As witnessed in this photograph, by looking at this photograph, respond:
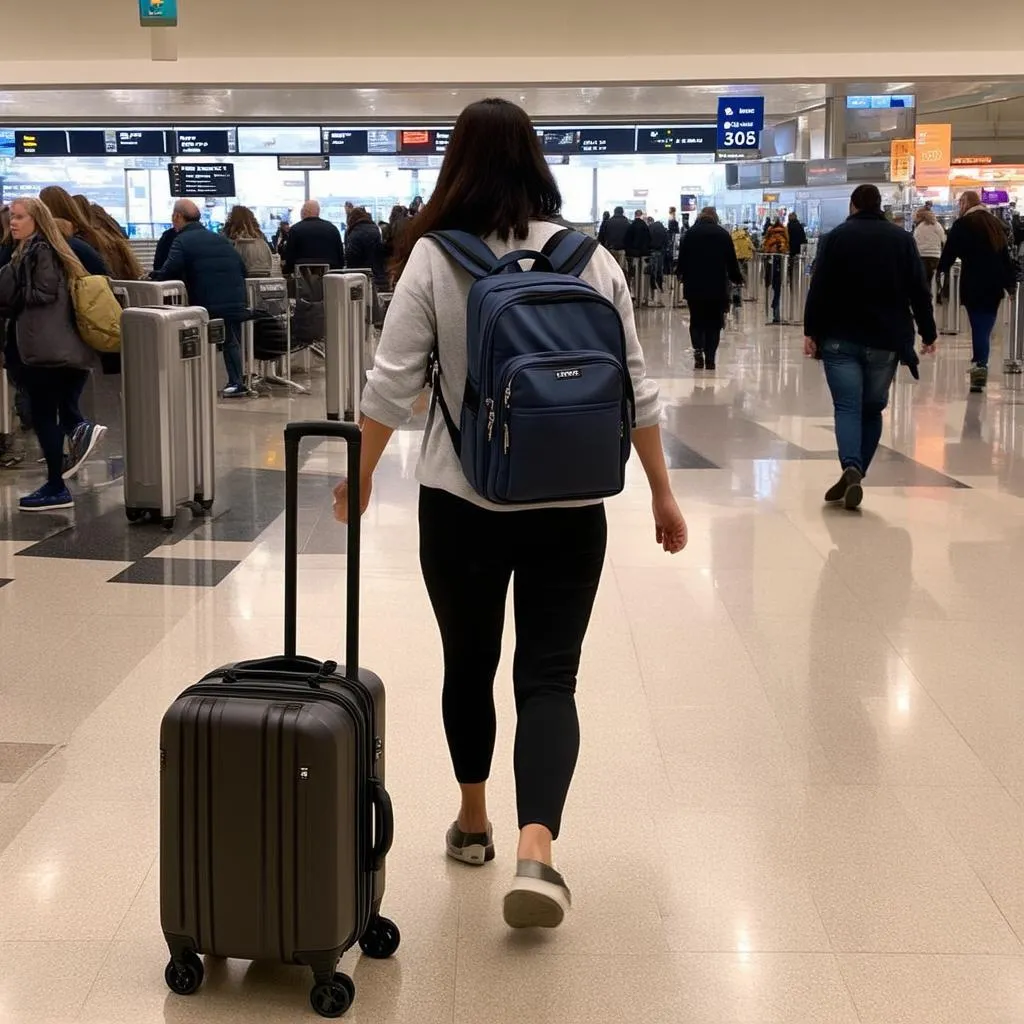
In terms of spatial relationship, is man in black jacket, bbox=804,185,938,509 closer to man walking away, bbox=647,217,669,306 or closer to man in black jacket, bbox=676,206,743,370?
man in black jacket, bbox=676,206,743,370

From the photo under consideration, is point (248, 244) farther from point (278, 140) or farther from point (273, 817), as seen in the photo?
point (278, 140)

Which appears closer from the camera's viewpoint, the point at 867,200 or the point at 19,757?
the point at 19,757

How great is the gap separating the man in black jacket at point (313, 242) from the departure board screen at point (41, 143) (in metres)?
14.7

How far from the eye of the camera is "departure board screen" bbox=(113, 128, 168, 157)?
1101 inches

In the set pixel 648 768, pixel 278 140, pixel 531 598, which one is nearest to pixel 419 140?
pixel 278 140

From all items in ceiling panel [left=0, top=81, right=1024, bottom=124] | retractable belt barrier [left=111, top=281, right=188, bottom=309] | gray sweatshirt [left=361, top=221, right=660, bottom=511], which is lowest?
retractable belt barrier [left=111, top=281, right=188, bottom=309]

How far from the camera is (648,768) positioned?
371 centimetres

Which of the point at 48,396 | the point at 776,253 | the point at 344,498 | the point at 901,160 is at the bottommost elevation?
the point at 48,396

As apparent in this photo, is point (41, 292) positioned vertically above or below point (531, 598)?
above

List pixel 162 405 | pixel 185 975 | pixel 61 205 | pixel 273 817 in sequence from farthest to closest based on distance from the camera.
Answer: pixel 61 205 → pixel 162 405 → pixel 185 975 → pixel 273 817

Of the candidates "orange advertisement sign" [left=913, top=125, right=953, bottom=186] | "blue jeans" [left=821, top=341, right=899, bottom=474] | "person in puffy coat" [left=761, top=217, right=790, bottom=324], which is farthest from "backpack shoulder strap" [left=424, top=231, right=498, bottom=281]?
"orange advertisement sign" [left=913, top=125, right=953, bottom=186]

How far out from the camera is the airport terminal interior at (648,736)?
8.69 ft

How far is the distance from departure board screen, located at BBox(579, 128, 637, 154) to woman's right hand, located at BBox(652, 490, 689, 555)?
2596 cm

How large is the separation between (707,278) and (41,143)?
17.7m
